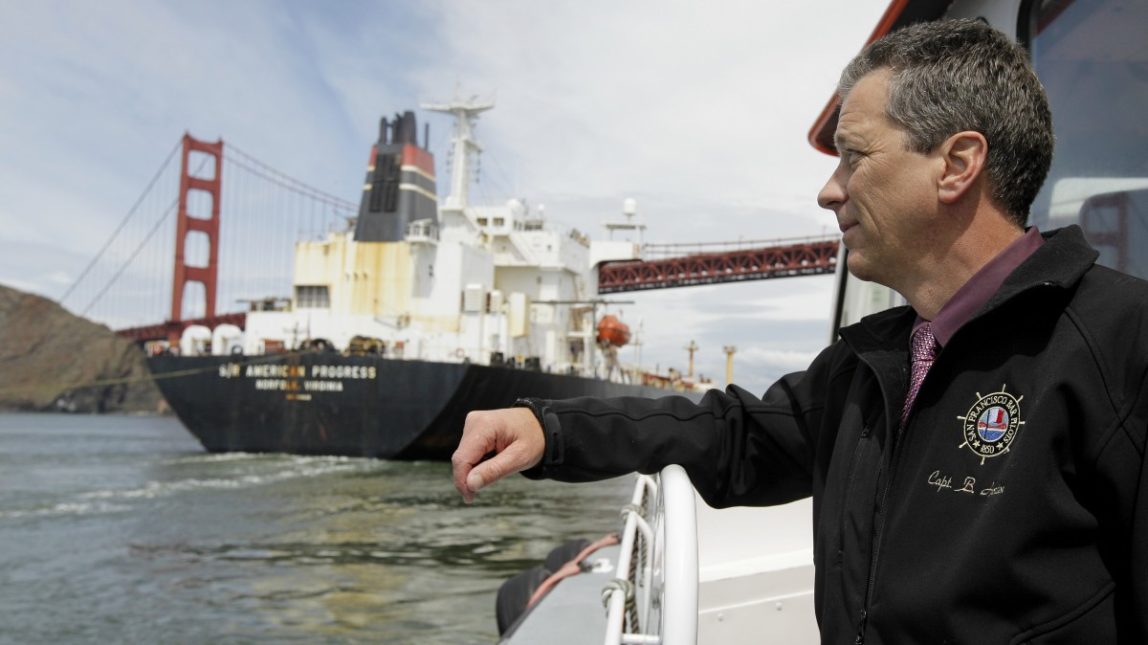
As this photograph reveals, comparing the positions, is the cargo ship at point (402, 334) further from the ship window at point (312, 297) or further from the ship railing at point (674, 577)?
the ship railing at point (674, 577)

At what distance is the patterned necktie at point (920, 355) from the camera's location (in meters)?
1.07

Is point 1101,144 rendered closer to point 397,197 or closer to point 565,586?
point 565,586

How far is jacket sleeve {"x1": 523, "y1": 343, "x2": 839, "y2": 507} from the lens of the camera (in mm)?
1274

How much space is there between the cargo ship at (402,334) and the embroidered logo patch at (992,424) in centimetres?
1591

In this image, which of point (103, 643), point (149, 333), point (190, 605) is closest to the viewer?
point (103, 643)

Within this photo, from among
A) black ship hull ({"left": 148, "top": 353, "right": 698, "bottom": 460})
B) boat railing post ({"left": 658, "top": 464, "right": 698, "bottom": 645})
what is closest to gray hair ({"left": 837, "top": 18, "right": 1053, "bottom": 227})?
boat railing post ({"left": 658, "top": 464, "right": 698, "bottom": 645})

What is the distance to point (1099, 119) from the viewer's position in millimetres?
1679

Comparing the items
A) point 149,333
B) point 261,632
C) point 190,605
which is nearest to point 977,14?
point 261,632

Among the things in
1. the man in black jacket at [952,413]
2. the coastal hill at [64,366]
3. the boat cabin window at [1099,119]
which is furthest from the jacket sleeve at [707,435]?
the coastal hill at [64,366]

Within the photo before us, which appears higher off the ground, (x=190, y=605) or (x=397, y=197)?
(x=397, y=197)

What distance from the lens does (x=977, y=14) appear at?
2094mm

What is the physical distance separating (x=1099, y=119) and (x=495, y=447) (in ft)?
4.14

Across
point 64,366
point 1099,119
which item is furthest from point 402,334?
point 64,366

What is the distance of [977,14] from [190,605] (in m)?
5.83
